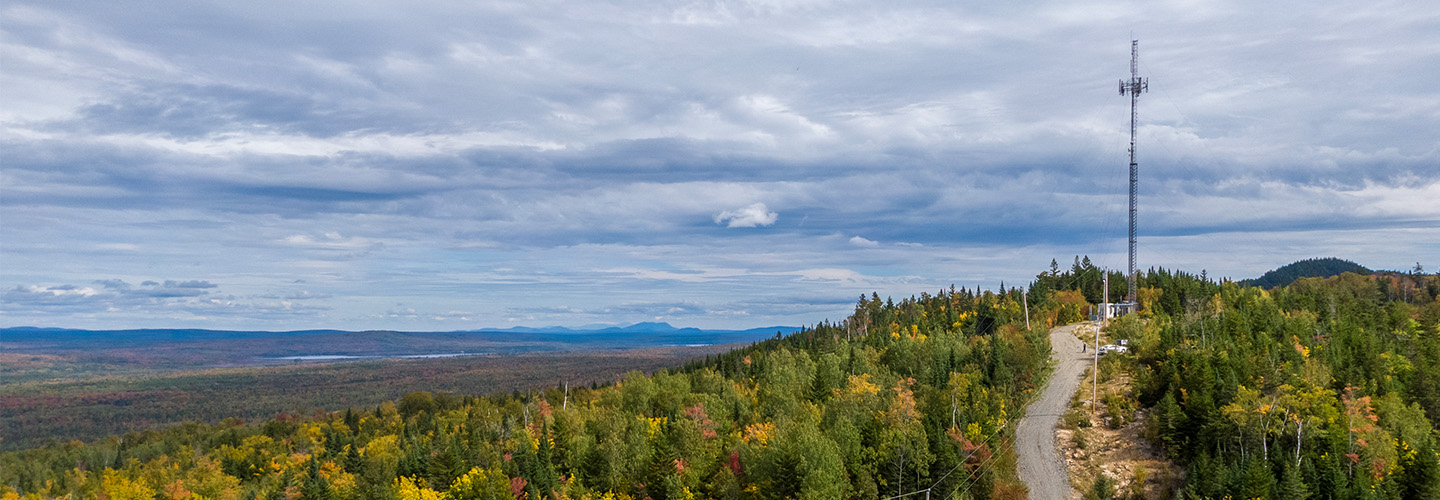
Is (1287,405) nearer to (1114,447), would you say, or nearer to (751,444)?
(1114,447)

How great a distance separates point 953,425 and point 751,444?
23.4m

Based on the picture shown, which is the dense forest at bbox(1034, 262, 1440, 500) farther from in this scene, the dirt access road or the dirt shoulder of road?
the dirt access road

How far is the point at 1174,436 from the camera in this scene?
9619cm

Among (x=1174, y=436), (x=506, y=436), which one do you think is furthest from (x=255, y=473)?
(x=1174, y=436)

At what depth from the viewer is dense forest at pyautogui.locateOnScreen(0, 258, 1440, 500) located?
300 ft

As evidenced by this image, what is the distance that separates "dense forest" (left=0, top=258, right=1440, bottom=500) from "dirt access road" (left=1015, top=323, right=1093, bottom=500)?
226cm

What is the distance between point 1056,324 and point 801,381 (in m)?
48.4

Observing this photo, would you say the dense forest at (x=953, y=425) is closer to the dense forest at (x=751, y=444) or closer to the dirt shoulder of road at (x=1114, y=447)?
the dense forest at (x=751, y=444)

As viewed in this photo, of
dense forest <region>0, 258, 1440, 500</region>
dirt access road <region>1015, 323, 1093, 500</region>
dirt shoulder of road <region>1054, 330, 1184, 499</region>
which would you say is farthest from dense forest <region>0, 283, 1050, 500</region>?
dirt shoulder of road <region>1054, 330, 1184, 499</region>

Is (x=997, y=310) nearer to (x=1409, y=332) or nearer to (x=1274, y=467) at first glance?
(x=1409, y=332)

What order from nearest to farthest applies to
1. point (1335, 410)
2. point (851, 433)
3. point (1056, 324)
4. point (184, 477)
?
1. point (1335, 410)
2. point (851, 433)
3. point (1056, 324)
4. point (184, 477)

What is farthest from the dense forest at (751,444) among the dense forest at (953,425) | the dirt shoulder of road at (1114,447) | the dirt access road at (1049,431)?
the dirt shoulder of road at (1114,447)

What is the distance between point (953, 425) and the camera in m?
102

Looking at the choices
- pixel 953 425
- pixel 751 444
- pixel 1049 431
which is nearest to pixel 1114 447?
pixel 1049 431
